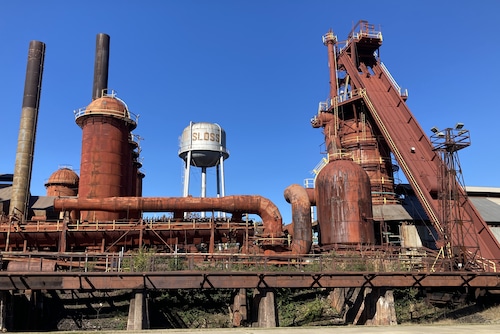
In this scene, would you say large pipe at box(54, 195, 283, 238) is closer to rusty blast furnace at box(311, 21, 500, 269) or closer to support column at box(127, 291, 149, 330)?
rusty blast furnace at box(311, 21, 500, 269)

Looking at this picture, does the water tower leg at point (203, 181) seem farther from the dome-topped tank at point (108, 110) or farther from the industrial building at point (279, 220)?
the dome-topped tank at point (108, 110)

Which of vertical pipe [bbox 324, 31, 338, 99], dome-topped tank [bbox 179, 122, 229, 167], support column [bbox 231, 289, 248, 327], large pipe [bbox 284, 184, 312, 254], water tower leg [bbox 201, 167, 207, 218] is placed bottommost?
support column [bbox 231, 289, 248, 327]

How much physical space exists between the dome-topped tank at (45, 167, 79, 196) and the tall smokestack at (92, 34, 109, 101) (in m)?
10.7

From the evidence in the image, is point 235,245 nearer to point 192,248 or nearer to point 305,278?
point 192,248

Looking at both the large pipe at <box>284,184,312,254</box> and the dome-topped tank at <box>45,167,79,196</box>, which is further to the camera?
the dome-topped tank at <box>45,167,79,196</box>

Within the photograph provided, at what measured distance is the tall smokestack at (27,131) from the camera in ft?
129

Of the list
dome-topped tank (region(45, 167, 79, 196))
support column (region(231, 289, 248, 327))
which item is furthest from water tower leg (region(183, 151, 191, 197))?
support column (region(231, 289, 248, 327))

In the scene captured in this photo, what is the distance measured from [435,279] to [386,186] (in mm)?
18830

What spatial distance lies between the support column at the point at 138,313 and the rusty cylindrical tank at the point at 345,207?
16.5 metres

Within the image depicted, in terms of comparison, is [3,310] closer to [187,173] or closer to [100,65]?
Answer: [187,173]

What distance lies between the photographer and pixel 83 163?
36.1m

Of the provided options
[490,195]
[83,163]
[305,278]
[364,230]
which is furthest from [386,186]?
[83,163]

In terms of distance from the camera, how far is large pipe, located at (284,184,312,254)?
90.7 feet

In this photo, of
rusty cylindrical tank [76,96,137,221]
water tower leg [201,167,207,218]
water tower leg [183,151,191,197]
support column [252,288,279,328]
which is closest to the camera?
support column [252,288,279,328]
